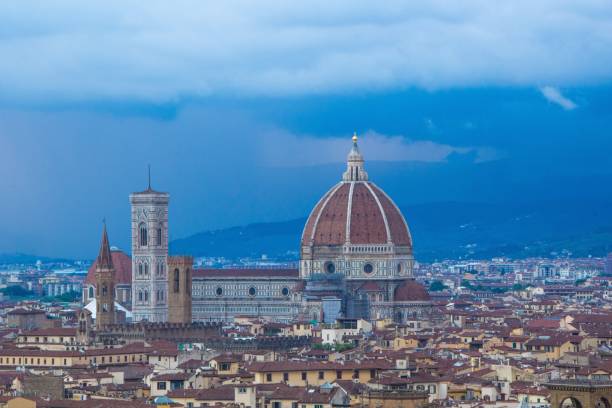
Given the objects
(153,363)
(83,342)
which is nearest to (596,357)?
(153,363)

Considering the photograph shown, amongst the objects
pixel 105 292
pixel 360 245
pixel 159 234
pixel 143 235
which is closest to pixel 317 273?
pixel 360 245

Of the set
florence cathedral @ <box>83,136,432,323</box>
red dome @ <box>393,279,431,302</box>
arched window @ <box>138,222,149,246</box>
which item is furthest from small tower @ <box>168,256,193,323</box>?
red dome @ <box>393,279,431,302</box>

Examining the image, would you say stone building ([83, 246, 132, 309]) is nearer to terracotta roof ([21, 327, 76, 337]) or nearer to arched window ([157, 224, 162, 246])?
arched window ([157, 224, 162, 246])

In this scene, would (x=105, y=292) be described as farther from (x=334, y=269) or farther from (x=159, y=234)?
(x=334, y=269)

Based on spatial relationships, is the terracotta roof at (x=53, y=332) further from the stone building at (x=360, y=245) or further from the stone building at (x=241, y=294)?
the stone building at (x=241, y=294)

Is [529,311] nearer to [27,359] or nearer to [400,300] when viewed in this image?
[400,300]

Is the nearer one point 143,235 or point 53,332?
point 53,332
